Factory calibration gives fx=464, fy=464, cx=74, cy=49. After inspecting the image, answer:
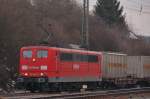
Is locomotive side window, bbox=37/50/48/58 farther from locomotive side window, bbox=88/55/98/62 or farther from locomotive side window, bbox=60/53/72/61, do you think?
locomotive side window, bbox=88/55/98/62

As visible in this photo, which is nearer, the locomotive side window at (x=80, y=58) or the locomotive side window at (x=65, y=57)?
the locomotive side window at (x=65, y=57)

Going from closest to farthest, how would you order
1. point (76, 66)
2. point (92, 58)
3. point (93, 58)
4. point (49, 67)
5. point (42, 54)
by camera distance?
point (49, 67), point (42, 54), point (76, 66), point (92, 58), point (93, 58)

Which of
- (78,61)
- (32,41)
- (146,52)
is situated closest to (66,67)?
(78,61)

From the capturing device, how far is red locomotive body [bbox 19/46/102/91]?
31594mm

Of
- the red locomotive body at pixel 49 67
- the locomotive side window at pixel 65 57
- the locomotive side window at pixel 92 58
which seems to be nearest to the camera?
the red locomotive body at pixel 49 67

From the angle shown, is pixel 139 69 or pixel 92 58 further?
pixel 139 69

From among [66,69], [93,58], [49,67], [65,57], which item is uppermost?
[65,57]

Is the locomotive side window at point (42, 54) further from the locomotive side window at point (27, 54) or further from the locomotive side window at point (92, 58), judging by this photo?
the locomotive side window at point (92, 58)

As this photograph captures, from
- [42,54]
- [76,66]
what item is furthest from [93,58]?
[42,54]

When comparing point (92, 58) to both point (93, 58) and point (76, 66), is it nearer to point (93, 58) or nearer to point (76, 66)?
point (93, 58)

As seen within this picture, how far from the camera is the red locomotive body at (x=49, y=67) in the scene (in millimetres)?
31594

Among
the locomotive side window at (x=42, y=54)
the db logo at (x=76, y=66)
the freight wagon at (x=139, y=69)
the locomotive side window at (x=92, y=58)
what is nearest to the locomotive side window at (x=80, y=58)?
the db logo at (x=76, y=66)

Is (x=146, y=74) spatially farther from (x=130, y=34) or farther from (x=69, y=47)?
(x=130, y=34)

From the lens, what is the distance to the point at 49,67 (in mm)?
31703
